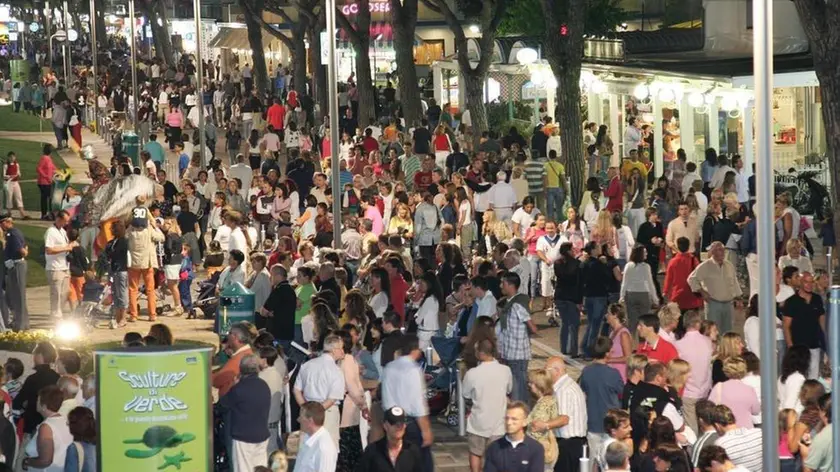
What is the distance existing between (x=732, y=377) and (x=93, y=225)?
1474cm

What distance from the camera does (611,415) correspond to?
1337 centimetres

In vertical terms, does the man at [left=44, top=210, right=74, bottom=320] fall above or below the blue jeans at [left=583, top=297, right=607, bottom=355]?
above

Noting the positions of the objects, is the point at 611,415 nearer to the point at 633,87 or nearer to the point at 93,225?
the point at 93,225

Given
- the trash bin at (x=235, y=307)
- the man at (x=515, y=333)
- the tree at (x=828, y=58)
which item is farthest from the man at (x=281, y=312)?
the tree at (x=828, y=58)

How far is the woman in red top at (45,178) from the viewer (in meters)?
37.2

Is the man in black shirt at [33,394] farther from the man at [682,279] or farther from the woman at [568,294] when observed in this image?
the man at [682,279]

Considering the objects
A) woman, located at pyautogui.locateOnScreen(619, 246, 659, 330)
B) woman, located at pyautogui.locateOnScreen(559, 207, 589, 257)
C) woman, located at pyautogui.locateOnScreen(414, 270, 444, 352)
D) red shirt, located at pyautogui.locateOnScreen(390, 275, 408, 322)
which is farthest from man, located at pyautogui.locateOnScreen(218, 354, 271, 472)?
woman, located at pyautogui.locateOnScreen(559, 207, 589, 257)

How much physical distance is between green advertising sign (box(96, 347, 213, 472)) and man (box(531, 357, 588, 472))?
3.07m

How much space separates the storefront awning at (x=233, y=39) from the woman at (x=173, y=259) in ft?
148

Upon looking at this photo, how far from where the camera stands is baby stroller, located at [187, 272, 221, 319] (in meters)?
25.8

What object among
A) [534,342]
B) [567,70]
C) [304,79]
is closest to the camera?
[534,342]

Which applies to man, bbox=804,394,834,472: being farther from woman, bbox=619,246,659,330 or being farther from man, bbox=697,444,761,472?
woman, bbox=619,246,659,330

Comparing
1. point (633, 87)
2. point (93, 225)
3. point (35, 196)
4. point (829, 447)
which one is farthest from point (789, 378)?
point (35, 196)

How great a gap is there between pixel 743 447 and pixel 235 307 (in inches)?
344
